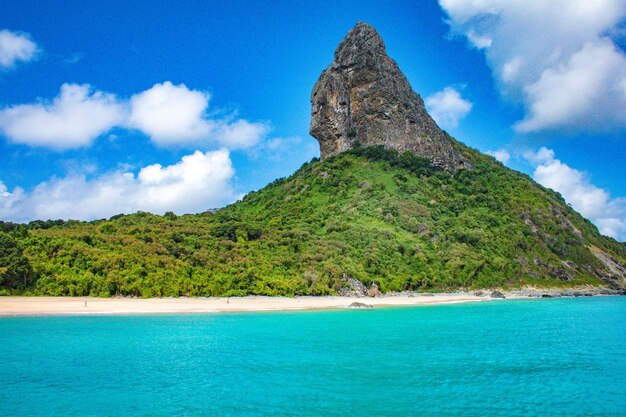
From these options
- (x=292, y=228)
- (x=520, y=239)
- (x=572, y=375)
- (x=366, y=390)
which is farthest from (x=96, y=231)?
(x=520, y=239)

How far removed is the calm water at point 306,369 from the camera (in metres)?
16.7

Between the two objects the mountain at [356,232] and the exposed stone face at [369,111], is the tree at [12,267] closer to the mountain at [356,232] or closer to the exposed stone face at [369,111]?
the mountain at [356,232]

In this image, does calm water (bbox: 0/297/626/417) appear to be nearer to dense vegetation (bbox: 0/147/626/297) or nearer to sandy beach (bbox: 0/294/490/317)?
sandy beach (bbox: 0/294/490/317)

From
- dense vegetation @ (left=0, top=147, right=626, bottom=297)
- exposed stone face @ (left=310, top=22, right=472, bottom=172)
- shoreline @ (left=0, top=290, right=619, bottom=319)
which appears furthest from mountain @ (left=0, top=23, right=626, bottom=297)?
shoreline @ (left=0, top=290, right=619, bottom=319)

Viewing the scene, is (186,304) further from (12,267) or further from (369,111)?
(369,111)

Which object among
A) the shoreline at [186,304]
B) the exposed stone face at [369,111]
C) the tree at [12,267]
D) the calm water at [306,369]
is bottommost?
the calm water at [306,369]

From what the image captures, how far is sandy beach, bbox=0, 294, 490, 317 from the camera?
1613 inches

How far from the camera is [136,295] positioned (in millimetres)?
50344

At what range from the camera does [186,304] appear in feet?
160

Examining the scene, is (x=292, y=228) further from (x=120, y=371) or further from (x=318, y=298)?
(x=120, y=371)

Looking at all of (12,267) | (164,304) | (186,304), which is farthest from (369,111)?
(12,267)

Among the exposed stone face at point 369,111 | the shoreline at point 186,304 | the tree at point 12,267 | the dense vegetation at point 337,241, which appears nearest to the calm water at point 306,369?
the shoreline at point 186,304

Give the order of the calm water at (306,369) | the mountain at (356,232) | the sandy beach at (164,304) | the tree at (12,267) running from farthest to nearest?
the mountain at (356,232) < the tree at (12,267) < the sandy beach at (164,304) < the calm water at (306,369)

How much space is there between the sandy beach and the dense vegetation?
2.33 m
